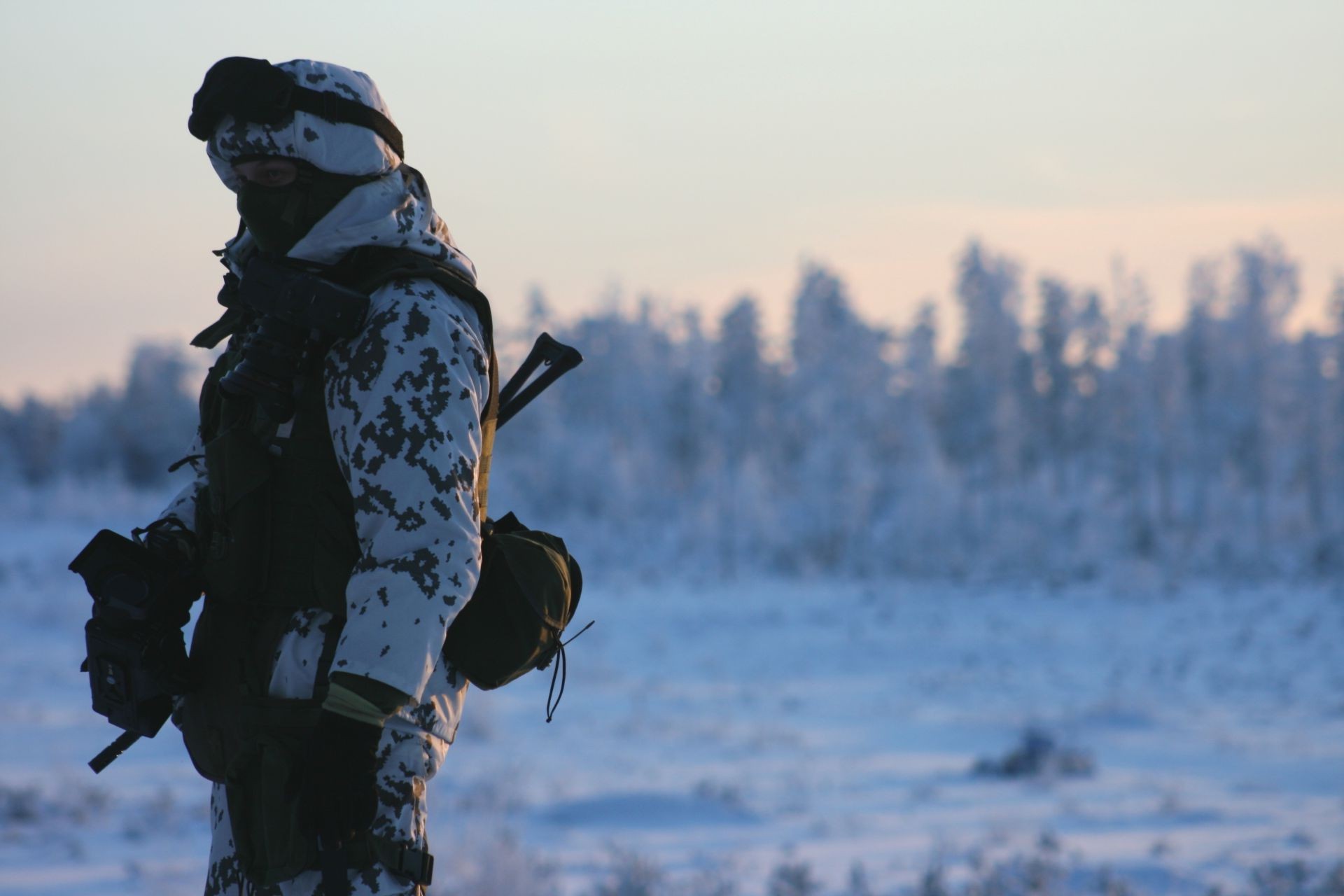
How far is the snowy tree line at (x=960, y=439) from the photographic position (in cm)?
4841

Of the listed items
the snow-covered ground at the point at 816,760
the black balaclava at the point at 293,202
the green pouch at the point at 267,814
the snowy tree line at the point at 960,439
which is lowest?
the snow-covered ground at the point at 816,760

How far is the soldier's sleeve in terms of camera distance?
2174mm

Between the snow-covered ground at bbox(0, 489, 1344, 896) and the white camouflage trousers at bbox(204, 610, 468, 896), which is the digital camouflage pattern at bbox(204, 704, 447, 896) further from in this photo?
the snow-covered ground at bbox(0, 489, 1344, 896)

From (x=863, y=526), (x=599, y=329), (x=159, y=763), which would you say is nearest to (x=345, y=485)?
(x=159, y=763)

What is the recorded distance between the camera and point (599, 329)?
229ft

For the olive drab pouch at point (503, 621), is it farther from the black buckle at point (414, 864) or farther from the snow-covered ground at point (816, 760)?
the snow-covered ground at point (816, 760)

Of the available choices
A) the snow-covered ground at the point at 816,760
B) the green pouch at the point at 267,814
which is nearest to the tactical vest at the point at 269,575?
the green pouch at the point at 267,814

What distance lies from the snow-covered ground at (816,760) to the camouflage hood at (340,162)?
4016 mm

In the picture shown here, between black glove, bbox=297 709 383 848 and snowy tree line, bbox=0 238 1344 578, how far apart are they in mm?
40797

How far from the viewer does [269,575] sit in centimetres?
239

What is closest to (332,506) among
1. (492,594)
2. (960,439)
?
(492,594)

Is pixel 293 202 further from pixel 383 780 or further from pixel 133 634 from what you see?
pixel 383 780

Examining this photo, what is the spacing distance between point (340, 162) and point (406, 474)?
2.26 ft

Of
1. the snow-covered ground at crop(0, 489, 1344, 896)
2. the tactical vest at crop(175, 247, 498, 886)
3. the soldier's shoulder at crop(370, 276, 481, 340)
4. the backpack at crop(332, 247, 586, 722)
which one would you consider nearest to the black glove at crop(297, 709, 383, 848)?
the tactical vest at crop(175, 247, 498, 886)
